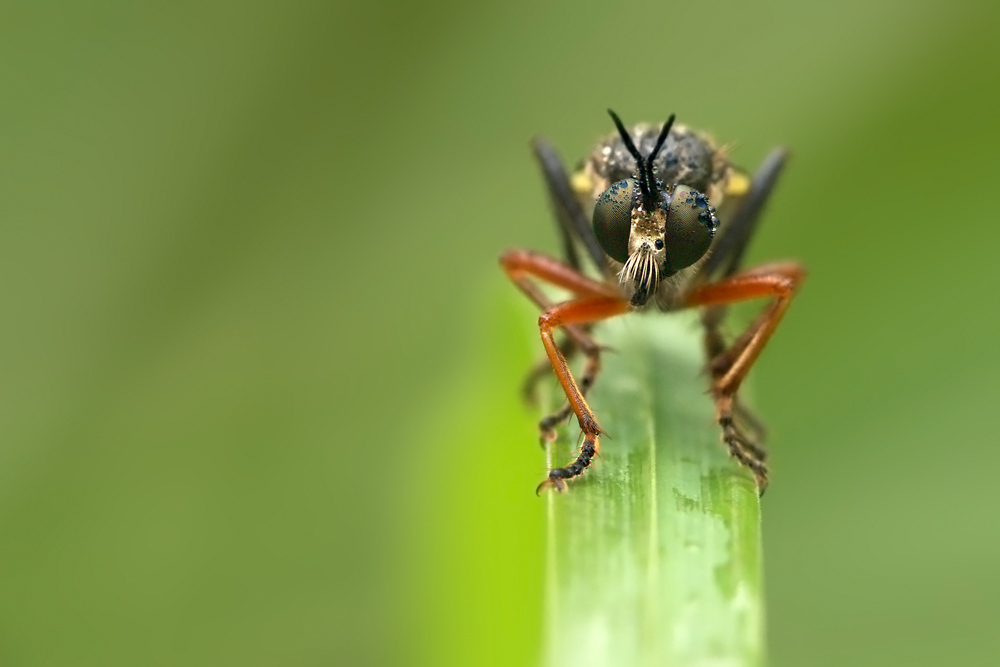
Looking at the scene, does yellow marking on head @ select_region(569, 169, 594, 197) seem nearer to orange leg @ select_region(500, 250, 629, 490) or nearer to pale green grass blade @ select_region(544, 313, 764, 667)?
orange leg @ select_region(500, 250, 629, 490)

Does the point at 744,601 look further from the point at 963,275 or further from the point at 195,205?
the point at 195,205

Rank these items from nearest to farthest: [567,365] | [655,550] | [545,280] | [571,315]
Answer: [655,550] → [567,365] → [571,315] → [545,280]

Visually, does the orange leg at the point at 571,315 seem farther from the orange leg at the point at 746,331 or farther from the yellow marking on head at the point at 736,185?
the yellow marking on head at the point at 736,185

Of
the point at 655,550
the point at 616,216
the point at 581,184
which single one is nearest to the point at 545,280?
the point at 581,184

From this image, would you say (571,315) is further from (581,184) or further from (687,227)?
(581,184)

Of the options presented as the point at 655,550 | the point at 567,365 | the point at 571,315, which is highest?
the point at 571,315

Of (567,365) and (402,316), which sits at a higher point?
(402,316)

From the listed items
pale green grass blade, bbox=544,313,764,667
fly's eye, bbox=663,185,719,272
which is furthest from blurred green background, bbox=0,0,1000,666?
fly's eye, bbox=663,185,719,272
